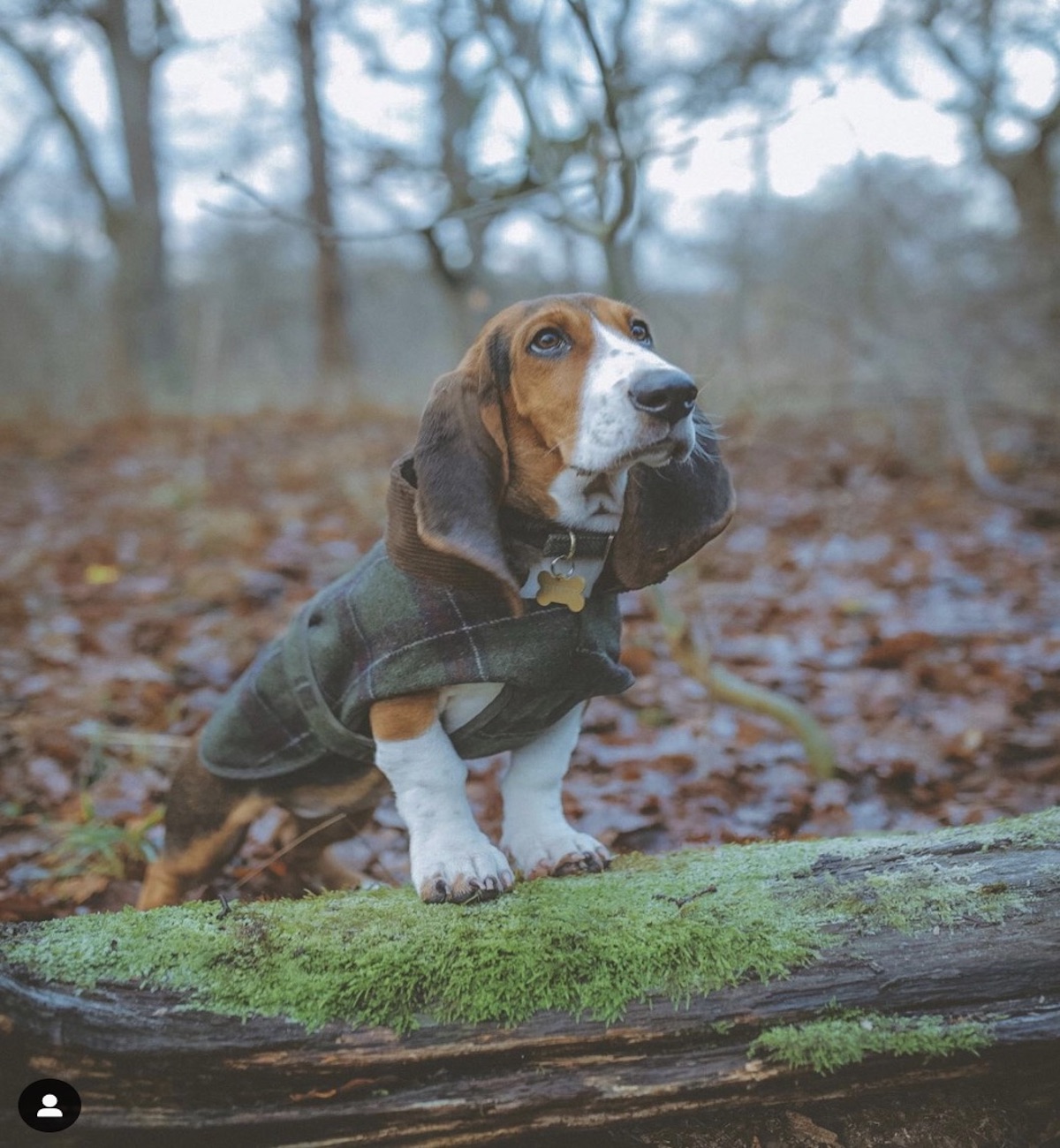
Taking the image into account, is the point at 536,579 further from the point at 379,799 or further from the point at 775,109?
the point at 775,109

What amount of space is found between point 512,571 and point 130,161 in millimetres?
16775

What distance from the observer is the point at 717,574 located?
7.28m

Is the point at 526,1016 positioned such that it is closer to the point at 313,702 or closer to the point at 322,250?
the point at 313,702

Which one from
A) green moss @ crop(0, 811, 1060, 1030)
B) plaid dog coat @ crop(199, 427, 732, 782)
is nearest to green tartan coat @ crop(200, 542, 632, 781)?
plaid dog coat @ crop(199, 427, 732, 782)

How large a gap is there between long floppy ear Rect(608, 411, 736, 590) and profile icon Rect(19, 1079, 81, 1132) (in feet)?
5.53

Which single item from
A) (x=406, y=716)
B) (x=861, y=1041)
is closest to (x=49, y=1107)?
(x=406, y=716)

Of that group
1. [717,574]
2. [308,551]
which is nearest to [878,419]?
[717,574]

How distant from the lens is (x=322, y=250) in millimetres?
15438

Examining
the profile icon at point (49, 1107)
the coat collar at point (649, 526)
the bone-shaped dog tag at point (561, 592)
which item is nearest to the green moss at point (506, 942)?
the profile icon at point (49, 1107)

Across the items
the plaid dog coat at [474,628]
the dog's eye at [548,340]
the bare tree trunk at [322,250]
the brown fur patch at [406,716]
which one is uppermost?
the bare tree trunk at [322,250]

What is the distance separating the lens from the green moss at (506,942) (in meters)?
2.04

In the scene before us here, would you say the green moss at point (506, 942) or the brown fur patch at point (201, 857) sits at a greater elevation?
the green moss at point (506, 942)

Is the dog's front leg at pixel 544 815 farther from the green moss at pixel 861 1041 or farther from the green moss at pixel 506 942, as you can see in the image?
the green moss at pixel 861 1041

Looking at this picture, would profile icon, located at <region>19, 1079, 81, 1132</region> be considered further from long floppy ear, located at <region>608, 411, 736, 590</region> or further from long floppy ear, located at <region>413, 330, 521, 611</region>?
long floppy ear, located at <region>608, 411, 736, 590</region>
